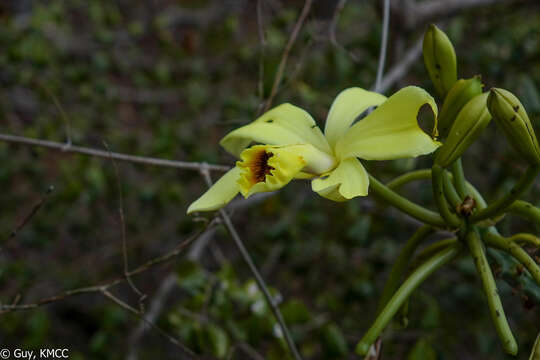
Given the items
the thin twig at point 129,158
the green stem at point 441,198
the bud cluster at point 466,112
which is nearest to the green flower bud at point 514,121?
the bud cluster at point 466,112

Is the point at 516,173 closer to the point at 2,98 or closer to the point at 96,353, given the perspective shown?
the point at 96,353

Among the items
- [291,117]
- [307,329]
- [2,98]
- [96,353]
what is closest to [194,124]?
[2,98]

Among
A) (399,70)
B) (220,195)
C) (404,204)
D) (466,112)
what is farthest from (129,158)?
(399,70)

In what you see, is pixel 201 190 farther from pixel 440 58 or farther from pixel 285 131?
pixel 440 58

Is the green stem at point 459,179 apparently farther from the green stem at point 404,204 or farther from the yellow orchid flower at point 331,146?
the yellow orchid flower at point 331,146

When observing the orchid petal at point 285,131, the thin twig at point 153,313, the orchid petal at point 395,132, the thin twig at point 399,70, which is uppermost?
the orchid petal at point 395,132

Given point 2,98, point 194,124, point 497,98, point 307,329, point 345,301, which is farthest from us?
point 194,124

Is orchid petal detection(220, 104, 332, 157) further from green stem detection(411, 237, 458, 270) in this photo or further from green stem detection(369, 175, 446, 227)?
green stem detection(411, 237, 458, 270)

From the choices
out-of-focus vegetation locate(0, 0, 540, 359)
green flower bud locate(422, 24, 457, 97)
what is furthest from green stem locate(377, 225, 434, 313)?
out-of-focus vegetation locate(0, 0, 540, 359)
